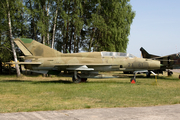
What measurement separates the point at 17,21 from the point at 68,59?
35.1 ft


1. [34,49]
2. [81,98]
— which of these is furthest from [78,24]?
[81,98]

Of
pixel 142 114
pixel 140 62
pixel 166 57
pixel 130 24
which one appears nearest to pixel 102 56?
pixel 140 62

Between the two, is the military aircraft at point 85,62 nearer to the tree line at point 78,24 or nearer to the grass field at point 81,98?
the grass field at point 81,98

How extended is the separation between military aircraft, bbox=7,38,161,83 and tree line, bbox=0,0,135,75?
7.16 meters

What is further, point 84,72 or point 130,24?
point 130,24

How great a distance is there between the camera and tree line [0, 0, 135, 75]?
22.9 m

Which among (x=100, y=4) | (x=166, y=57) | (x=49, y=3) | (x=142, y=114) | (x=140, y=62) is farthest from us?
(x=100, y=4)

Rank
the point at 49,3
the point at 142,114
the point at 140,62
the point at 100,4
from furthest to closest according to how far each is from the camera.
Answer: the point at 100,4 < the point at 49,3 < the point at 140,62 < the point at 142,114

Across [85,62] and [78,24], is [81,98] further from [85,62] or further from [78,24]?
[78,24]

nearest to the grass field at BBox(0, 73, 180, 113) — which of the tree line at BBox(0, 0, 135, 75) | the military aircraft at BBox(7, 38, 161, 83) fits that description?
the military aircraft at BBox(7, 38, 161, 83)

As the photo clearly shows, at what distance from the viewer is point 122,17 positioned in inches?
1246

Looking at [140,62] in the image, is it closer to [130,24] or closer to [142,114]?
[142,114]

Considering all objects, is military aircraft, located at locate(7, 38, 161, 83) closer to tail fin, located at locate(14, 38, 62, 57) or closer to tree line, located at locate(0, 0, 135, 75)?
tail fin, located at locate(14, 38, 62, 57)

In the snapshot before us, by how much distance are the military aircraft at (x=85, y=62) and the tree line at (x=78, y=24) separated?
716 centimetres
